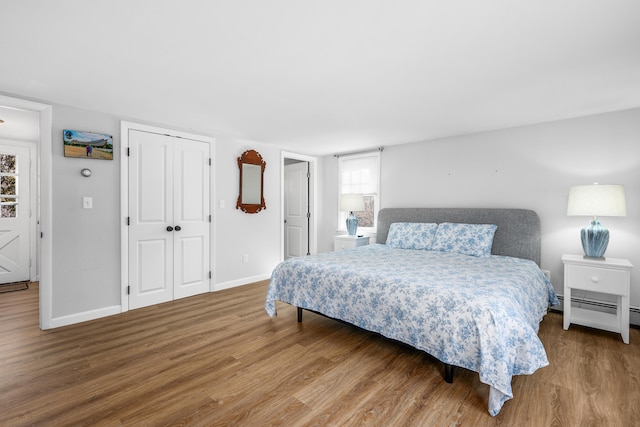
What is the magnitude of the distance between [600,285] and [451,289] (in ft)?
5.76

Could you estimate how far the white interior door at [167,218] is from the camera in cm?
347

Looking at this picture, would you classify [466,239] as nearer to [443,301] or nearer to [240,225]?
[443,301]

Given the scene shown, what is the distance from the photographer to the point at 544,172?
348 cm

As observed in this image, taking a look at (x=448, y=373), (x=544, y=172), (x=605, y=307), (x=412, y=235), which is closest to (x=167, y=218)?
(x=412, y=235)

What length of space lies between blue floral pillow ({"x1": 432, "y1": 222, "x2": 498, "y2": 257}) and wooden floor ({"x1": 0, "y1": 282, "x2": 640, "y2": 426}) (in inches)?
38.0

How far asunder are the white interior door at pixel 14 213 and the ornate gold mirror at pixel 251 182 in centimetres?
334

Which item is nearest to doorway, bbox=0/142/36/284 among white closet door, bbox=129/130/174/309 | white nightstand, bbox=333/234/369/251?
white closet door, bbox=129/130/174/309

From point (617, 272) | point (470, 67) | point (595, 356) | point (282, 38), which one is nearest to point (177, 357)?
point (282, 38)

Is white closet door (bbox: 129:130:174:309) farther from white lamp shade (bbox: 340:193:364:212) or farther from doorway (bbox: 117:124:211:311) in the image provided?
white lamp shade (bbox: 340:193:364:212)

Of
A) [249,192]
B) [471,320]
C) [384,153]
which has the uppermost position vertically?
[384,153]

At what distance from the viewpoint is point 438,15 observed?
160 centimetres

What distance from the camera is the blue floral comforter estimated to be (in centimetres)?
177

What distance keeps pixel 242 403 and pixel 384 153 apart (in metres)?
3.97

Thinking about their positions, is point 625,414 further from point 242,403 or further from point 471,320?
point 242,403
